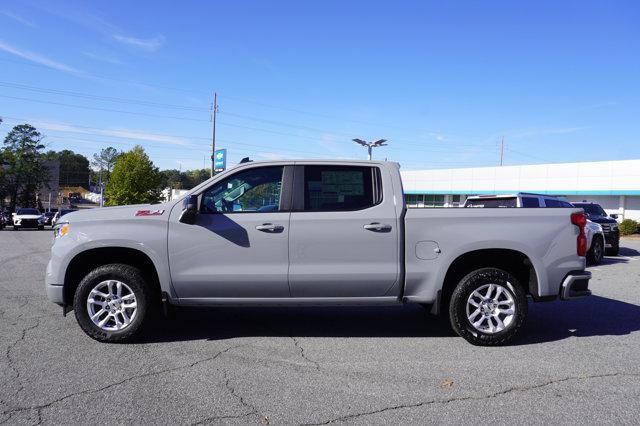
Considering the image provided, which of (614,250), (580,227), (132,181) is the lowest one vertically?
(614,250)

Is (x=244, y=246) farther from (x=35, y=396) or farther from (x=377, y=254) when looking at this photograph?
(x=35, y=396)

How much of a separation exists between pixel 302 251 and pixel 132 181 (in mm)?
71560

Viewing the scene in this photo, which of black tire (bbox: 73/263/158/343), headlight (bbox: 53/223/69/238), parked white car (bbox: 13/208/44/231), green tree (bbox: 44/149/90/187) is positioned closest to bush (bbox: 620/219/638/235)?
black tire (bbox: 73/263/158/343)

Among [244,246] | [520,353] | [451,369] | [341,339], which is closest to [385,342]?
[341,339]

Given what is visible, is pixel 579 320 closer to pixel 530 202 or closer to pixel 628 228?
pixel 530 202

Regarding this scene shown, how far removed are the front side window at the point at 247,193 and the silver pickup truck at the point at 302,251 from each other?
0.4 inches

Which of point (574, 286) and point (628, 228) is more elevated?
point (574, 286)

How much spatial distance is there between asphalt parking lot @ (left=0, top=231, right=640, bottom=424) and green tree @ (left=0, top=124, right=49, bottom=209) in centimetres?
6827

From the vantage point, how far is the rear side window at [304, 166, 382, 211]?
5473 mm

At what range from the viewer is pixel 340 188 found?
5.55m

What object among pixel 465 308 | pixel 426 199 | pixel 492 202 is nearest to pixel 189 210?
pixel 465 308

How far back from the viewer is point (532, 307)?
761 cm

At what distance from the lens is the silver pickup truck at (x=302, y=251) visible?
5.30 meters

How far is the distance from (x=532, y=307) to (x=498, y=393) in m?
3.89
